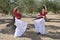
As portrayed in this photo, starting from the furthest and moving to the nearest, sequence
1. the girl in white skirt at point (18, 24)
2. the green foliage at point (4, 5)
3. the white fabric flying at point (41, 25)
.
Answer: the green foliage at point (4, 5)
the white fabric flying at point (41, 25)
the girl in white skirt at point (18, 24)

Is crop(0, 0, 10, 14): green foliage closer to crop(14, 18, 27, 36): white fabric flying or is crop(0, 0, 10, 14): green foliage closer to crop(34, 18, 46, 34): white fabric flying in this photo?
crop(14, 18, 27, 36): white fabric flying

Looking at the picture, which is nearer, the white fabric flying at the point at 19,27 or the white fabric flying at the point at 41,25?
the white fabric flying at the point at 19,27

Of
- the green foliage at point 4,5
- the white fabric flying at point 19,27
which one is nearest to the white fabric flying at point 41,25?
the white fabric flying at point 19,27

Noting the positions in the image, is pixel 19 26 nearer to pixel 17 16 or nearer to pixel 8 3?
pixel 17 16

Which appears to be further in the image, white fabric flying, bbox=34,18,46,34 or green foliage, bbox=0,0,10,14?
green foliage, bbox=0,0,10,14

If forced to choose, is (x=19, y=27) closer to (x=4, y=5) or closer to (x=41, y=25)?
(x=41, y=25)

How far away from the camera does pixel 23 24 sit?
37.1ft

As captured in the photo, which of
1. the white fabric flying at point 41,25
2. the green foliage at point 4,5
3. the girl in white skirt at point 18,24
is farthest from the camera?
the green foliage at point 4,5

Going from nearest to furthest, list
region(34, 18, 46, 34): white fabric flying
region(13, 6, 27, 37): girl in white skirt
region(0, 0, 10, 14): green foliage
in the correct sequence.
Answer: region(13, 6, 27, 37): girl in white skirt, region(34, 18, 46, 34): white fabric flying, region(0, 0, 10, 14): green foliage

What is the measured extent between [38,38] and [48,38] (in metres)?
0.57

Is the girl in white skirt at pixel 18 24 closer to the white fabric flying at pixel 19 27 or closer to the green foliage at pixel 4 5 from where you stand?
the white fabric flying at pixel 19 27

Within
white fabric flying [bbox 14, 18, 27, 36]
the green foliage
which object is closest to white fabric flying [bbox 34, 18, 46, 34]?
white fabric flying [bbox 14, 18, 27, 36]

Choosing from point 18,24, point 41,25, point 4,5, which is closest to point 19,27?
point 18,24

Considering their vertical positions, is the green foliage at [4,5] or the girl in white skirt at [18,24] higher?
the green foliage at [4,5]
